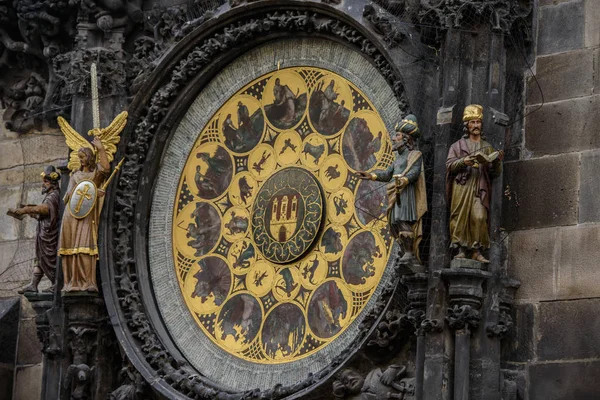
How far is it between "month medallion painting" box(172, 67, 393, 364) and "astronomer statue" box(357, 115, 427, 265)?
63 centimetres

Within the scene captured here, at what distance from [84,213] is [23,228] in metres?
1.39

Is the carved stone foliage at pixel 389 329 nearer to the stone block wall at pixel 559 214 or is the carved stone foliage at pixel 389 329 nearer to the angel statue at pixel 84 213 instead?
the stone block wall at pixel 559 214

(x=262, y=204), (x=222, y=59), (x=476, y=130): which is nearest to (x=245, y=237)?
(x=262, y=204)

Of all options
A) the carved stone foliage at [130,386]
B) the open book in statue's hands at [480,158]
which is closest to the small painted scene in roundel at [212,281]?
the carved stone foliage at [130,386]

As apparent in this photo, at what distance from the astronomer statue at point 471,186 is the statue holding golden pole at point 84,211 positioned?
3.23 m

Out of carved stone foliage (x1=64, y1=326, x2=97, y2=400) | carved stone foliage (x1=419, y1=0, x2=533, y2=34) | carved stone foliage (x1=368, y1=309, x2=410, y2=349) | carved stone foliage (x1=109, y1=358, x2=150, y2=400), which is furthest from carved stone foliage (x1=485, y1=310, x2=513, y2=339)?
carved stone foliage (x1=64, y1=326, x2=97, y2=400)

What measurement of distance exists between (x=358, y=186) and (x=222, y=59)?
5.42 feet

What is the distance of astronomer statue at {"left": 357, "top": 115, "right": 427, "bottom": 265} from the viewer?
14.3 m

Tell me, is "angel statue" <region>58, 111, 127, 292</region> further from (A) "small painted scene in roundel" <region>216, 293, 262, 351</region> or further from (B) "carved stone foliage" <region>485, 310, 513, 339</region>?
(B) "carved stone foliage" <region>485, 310, 513, 339</region>

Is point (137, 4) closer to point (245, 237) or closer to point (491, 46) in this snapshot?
point (245, 237)

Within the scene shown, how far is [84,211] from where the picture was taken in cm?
1614

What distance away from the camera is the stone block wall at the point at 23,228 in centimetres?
1694

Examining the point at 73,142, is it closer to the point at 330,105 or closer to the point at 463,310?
the point at 330,105

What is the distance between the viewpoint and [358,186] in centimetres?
1533
